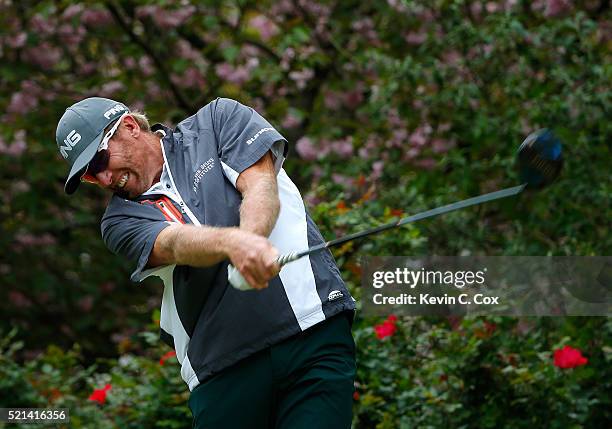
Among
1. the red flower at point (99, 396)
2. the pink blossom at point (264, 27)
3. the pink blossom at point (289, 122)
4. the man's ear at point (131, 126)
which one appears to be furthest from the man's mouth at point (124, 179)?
the pink blossom at point (264, 27)

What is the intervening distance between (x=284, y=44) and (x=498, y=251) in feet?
6.55

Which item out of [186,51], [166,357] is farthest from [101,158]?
[186,51]

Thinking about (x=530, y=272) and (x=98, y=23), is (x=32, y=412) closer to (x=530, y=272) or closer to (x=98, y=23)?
(x=530, y=272)

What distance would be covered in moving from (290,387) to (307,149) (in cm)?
424

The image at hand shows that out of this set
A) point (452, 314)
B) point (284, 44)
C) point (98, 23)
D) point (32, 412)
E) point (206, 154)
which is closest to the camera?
point (206, 154)

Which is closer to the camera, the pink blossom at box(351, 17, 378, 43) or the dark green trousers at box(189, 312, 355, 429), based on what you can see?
the dark green trousers at box(189, 312, 355, 429)

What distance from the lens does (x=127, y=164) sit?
10.4 ft

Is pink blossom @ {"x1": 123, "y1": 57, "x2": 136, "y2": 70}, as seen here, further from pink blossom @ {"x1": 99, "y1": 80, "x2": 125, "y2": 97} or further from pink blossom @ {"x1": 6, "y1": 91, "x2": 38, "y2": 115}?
pink blossom @ {"x1": 6, "y1": 91, "x2": 38, "y2": 115}

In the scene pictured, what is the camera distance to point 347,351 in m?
3.10

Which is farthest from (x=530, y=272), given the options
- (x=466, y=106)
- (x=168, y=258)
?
(x=168, y=258)

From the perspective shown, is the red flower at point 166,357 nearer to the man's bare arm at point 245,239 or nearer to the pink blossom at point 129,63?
the man's bare arm at point 245,239

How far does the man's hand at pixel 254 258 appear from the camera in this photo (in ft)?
8.82

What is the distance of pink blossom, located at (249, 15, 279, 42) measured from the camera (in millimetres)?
7898

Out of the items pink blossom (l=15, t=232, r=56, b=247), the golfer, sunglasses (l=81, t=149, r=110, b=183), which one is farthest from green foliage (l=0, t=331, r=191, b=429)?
pink blossom (l=15, t=232, r=56, b=247)
